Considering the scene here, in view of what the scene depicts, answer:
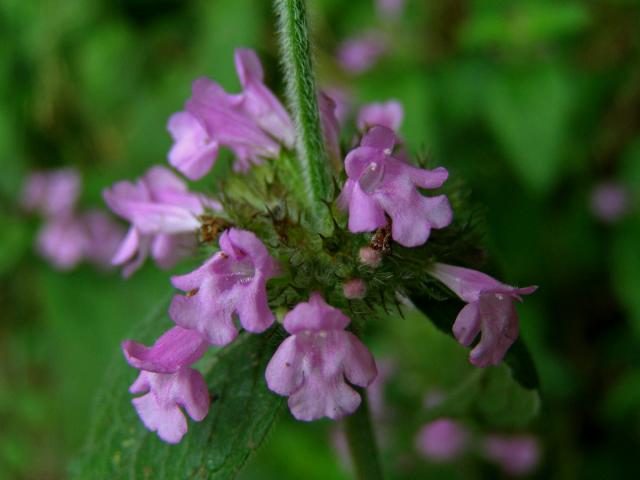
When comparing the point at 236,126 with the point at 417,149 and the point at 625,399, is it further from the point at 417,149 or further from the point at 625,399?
the point at 625,399

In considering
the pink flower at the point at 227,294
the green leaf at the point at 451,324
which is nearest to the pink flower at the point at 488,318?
the green leaf at the point at 451,324

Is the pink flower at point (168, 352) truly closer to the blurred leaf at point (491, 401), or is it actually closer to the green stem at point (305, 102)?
the green stem at point (305, 102)

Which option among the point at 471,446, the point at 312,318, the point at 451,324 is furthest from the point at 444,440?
the point at 312,318

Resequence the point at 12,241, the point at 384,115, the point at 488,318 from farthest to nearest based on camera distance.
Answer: the point at 12,241
the point at 384,115
the point at 488,318

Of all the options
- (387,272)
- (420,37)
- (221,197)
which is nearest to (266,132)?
(221,197)

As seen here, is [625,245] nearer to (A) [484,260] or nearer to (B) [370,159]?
(A) [484,260]

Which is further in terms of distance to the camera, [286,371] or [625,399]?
[625,399]
